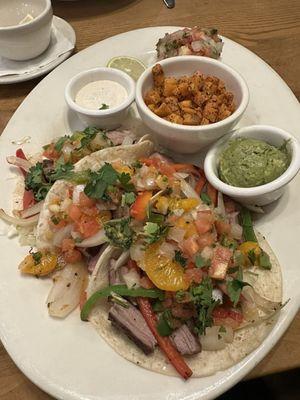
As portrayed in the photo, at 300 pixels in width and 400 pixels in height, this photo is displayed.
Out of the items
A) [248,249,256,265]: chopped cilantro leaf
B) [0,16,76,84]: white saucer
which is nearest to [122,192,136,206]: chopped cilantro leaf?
[248,249,256,265]: chopped cilantro leaf

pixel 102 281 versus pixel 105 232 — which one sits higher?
pixel 105 232

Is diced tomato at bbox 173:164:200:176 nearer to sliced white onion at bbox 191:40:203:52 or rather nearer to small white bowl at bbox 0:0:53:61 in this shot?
sliced white onion at bbox 191:40:203:52

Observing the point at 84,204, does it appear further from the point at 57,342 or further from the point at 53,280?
the point at 57,342

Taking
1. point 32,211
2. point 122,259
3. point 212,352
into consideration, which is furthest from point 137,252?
point 32,211

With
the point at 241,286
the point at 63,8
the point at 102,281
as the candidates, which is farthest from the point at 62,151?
the point at 63,8

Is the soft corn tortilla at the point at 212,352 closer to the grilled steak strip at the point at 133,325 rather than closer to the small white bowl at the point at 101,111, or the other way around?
the grilled steak strip at the point at 133,325

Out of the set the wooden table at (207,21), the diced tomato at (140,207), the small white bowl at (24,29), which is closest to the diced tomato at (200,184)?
the diced tomato at (140,207)

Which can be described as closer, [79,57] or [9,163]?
[9,163]

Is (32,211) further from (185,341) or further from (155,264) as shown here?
(185,341)
